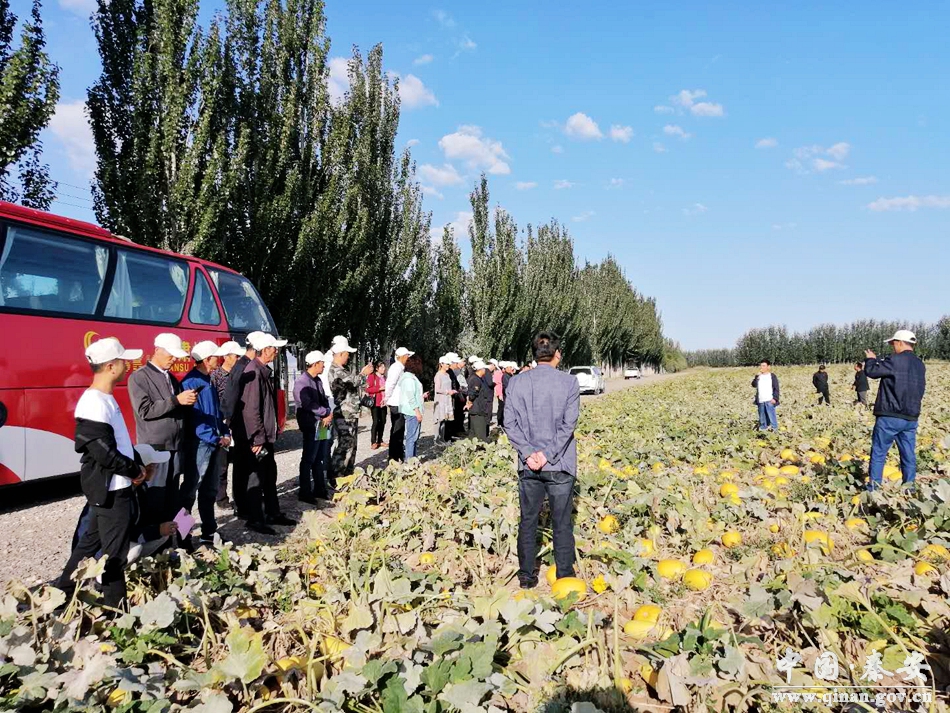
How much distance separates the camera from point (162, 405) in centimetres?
449

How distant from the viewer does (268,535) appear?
5691 millimetres

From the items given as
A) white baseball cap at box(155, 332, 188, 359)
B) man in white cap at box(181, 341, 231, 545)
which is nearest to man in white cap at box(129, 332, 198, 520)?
white baseball cap at box(155, 332, 188, 359)

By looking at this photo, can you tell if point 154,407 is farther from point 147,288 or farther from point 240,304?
point 240,304

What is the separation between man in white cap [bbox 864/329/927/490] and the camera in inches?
241

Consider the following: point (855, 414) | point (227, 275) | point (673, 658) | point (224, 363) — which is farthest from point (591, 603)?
point (855, 414)

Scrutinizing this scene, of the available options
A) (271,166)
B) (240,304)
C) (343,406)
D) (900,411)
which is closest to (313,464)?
(343,406)

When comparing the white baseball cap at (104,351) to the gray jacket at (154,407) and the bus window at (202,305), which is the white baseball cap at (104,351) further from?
the bus window at (202,305)

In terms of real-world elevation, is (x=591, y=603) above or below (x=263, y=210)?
below

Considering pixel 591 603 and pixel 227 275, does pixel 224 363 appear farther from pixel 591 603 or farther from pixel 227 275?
pixel 591 603

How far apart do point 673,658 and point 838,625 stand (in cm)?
92

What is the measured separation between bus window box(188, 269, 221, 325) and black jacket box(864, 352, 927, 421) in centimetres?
888

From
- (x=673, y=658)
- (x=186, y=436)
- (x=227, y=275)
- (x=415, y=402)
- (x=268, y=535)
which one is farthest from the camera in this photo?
(x=227, y=275)

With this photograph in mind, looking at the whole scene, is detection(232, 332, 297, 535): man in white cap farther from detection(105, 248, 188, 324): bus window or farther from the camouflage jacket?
detection(105, 248, 188, 324): bus window

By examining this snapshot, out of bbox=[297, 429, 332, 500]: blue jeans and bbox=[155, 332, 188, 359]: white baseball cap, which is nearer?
bbox=[155, 332, 188, 359]: white baseball cap
